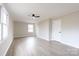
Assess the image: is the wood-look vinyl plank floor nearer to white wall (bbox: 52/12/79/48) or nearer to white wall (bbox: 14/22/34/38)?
white wall (bbox: 52/12/79/48)

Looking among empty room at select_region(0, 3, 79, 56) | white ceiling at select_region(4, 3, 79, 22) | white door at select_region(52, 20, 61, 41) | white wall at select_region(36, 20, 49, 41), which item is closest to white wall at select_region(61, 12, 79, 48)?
empty room at select_region(0, 3, 79, 56)

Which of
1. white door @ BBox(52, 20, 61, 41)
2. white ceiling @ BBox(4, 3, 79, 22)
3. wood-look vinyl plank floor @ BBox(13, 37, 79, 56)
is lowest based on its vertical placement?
wood-look vinyl plank floor @ BBox(13, 37, 79, 56)

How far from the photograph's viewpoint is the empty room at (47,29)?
4145 mm

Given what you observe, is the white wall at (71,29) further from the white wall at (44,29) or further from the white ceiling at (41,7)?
the white wall at (44,29)

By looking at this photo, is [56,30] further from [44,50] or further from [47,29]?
[44,50]

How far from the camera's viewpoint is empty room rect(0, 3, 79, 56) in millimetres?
4145

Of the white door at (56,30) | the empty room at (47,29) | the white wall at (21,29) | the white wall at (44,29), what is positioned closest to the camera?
the empty room at (47,29)

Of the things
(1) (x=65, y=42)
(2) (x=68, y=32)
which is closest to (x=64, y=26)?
(2) (x=68, y=32)

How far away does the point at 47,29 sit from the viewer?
9211mm

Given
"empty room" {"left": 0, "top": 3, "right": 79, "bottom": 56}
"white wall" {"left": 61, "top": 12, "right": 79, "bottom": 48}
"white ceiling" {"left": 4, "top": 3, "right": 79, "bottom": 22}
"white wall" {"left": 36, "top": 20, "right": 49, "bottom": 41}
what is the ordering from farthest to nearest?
"white wall" {"left": 36, "top": 20, "right": 49, "bottom": 41} < "white wall" {"left": 61, "top": 12, "right": 79, "bottom": 48} < "empty room" {"left": 0, "top": 3, "right": 79, "bottom": 56} < "white ceiling" {"left": 4, "top": 3, "right": 79, "bottom": 22}

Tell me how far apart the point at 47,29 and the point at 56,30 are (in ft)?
3.54

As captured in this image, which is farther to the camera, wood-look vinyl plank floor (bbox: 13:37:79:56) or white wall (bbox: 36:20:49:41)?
white wall (bbox: 36:20:49:41)

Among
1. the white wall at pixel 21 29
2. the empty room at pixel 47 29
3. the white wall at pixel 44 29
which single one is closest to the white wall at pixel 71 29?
the empty room at pixel 47 29

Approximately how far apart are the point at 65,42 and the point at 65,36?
1.44 feet
